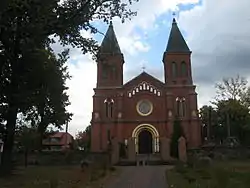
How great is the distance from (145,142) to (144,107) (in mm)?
5060

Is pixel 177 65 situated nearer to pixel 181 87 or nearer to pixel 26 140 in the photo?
pixel 181 87

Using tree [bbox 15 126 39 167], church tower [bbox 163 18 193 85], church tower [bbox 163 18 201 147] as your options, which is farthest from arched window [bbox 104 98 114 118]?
tree [bbox 15 126 39 167]

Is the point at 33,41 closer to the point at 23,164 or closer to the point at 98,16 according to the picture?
the point at 98,16

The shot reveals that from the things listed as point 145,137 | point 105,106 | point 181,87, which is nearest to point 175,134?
point 145,137

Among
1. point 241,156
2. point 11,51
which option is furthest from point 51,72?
point 241,156

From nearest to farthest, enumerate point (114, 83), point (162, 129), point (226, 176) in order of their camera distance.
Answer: point (226, 176), point (162, 129), point (114, 83)

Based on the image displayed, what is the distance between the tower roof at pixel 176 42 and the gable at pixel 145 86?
6.07 metres

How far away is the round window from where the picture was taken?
53062 mm

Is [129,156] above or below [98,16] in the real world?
below

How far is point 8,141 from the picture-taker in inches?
867

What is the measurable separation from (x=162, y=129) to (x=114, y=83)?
10.2 metres

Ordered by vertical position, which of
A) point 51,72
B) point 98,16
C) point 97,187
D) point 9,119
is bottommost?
point 97,187

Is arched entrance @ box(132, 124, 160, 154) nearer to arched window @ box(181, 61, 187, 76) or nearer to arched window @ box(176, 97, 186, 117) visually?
arched window @ box(176, 97, 186, 117)

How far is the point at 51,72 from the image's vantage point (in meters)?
22.5
